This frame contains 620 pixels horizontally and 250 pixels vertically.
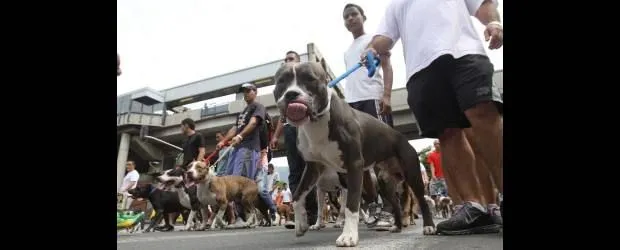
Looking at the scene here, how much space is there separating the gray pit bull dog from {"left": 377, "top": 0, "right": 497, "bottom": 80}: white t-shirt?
2.24 feet

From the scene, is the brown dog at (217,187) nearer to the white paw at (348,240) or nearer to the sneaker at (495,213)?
the sneaker at (495,213)

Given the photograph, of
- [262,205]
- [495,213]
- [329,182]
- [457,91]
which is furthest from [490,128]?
[262,205]

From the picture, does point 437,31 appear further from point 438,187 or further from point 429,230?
point 438,187

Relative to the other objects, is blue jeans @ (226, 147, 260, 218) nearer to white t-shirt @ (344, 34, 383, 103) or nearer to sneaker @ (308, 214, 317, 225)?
sneaker @ (308, 214, 317, 225)

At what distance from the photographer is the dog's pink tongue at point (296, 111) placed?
8.93 feet

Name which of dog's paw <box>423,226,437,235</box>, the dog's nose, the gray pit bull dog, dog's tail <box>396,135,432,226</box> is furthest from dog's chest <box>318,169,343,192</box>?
the dog's nose

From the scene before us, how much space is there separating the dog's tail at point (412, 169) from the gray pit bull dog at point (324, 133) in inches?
12.1

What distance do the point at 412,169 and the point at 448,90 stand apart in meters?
0.86

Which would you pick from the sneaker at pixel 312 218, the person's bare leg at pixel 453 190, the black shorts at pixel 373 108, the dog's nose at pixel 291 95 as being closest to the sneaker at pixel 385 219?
the sneaker at pixel 312 218

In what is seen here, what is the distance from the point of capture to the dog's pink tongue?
8.93ft

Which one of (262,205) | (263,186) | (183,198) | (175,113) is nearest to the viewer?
(263,186)

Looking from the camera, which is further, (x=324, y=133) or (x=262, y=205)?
(x=262, y=205)

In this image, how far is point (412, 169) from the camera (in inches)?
149
